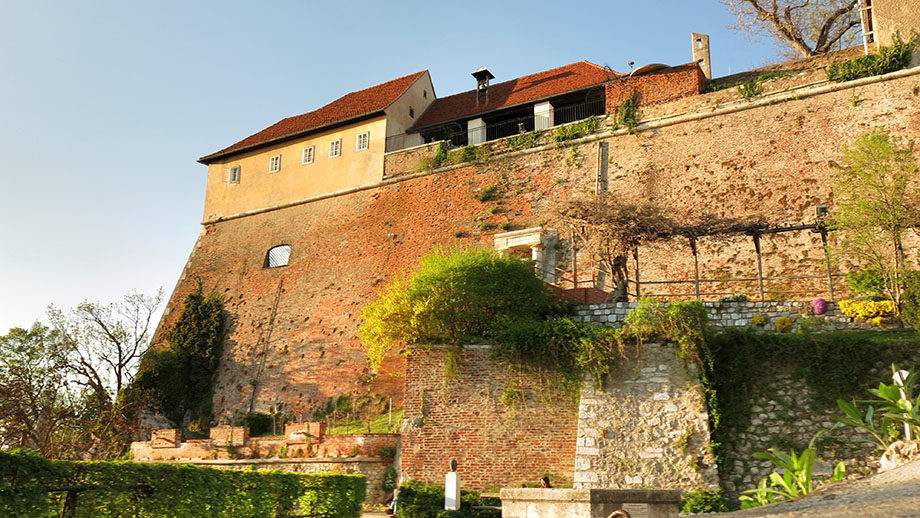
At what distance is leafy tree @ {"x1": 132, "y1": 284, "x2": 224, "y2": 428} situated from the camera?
25.6 metres

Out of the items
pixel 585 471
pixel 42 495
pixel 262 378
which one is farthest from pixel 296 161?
pixel 42 495

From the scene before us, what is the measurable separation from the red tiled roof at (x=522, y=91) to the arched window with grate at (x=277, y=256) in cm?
685

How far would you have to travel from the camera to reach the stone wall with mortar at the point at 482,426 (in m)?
14.5

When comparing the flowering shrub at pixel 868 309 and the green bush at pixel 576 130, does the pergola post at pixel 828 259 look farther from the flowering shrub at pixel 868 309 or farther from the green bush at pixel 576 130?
the green bush at pixel 576 130

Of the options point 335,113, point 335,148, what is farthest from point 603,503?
point 335,113

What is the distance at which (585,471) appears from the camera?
45.0 ft

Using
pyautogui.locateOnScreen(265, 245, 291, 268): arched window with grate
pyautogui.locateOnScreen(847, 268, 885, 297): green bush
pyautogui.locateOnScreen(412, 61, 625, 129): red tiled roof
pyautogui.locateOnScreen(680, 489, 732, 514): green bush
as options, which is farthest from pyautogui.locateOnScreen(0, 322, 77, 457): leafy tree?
pyautogui.locateOnScreen(847, 268, 885, 297): green bush

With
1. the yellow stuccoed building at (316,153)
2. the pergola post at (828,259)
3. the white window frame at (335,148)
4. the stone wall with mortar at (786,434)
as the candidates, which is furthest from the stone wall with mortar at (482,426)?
the white window frame at (335,148)

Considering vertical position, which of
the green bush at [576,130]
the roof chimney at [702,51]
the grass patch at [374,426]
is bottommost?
the grass patch at [374,426]

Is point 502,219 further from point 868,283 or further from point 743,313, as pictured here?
point 868,283

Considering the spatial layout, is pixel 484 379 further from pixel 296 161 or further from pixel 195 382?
pixel 296 161

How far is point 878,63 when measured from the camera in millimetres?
20484

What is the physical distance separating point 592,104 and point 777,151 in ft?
22.3

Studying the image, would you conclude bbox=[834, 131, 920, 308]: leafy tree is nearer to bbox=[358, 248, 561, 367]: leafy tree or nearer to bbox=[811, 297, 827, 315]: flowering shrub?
bbox=[811, 297, 827, 315]: flowering shrub
